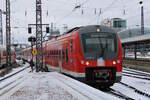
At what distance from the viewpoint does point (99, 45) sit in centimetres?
1577

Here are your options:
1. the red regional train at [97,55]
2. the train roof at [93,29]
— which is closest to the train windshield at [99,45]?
the red regional train at [97,55]

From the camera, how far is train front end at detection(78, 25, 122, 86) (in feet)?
50.5

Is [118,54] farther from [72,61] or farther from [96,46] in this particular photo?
[72,61]

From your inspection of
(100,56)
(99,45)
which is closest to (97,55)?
(100,56)

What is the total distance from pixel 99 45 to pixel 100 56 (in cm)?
58

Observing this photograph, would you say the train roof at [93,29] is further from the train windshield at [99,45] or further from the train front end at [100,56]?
the train windshield at [99,45]

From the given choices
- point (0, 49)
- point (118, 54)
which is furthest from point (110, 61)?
point (0, 49)

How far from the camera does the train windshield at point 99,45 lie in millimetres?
15555

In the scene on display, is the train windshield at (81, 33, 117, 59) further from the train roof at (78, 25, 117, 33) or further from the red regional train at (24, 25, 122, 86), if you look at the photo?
the train roof at (78, 25, 117, 33)

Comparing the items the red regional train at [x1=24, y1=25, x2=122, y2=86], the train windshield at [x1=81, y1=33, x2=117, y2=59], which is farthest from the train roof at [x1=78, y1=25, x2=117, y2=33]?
the train windshield at [x1=81, y1=33, x2=117, y2=59]

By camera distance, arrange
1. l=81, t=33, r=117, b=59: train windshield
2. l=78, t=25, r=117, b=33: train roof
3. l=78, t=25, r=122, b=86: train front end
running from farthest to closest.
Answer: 1. l=78, t=25, r=117, b=33: train roof
2. l=81, t=33, r=117, b=59: train windshield
3. l=78, t=25, r=122, b=86: train front end

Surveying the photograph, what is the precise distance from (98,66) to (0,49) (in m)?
27.9

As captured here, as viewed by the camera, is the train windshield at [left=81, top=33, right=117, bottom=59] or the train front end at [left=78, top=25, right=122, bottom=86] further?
the train windshield at [left=81, top=33, right=117, bottom=59]

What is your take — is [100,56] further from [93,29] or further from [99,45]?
[93,29]
